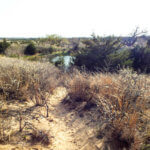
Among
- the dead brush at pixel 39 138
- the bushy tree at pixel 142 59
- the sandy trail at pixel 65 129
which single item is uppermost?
the bushy tree at pixel 142 59

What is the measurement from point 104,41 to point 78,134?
638cm

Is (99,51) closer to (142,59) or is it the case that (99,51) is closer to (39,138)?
(142,59)

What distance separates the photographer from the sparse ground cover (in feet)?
6.76

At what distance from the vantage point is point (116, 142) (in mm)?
2096

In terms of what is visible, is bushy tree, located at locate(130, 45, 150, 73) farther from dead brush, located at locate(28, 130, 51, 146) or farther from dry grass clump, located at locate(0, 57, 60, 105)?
dead brush, located at locate(28, 130, 51, 146)

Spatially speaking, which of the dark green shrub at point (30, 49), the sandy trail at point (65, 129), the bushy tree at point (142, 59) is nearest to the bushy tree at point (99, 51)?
the bushy tree at point (142, 59)

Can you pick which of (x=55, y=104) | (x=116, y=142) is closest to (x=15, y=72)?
(x=55, y=104)

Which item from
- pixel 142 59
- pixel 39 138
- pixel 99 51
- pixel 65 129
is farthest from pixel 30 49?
pixel 39 138

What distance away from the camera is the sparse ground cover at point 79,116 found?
2061 mm

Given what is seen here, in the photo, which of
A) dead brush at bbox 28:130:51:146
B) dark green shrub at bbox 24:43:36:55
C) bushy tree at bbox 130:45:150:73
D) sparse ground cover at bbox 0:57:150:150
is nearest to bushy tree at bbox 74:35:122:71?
bushy tree at bbox 130:45:150:73

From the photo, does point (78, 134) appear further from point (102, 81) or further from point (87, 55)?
point (87, 55)

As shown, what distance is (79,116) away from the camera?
3.34 metres

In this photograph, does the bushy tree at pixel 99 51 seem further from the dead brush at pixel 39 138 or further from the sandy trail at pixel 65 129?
the dead brush at pixel 39 138

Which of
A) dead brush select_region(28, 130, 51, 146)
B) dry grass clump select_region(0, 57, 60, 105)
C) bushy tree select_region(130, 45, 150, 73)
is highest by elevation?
bushy tree select_region(130, 45, 150, 73)
